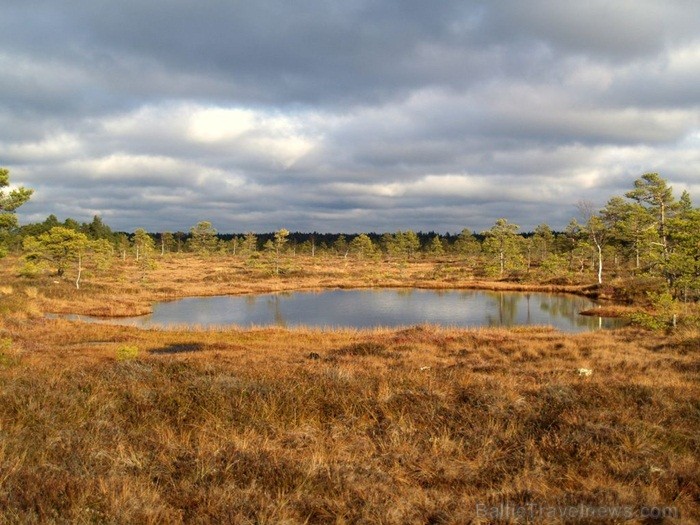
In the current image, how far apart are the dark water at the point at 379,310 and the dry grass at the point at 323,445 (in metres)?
28.5

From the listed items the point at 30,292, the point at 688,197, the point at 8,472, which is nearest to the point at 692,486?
the point at 8,472

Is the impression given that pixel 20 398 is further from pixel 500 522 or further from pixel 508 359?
pixel 508 359

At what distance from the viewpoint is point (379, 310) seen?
48.1m

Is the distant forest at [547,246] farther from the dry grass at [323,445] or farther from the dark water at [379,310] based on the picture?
the dry grass at [323,445]

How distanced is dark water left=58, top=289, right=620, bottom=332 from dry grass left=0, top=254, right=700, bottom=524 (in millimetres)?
28509

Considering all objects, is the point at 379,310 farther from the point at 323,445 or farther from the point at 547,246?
the point at 547,246

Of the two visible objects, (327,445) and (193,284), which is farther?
(193,284)

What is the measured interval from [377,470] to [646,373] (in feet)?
40.3

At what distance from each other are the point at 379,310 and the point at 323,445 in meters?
41.4

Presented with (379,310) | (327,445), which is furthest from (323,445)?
(379,310)

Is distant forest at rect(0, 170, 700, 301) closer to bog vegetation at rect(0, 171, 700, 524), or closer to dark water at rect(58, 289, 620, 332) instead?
dark water at rect(58, 289, 620, 332)

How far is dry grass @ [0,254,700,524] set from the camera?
16.5 ft

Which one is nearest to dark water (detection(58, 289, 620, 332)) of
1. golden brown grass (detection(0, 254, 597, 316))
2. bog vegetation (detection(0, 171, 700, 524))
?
golden brown grass (detection(0, 254, 597, 316))

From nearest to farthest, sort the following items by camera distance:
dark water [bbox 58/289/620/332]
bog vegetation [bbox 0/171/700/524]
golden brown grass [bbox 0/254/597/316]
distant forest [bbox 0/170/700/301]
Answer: bog vegetation [bbox 0/171/700/524] < distant forest [bbox 0/170/700/301] < dark water [bbox 58/289/620/332] < golden brown grass [bbox 0/254/597/316]
